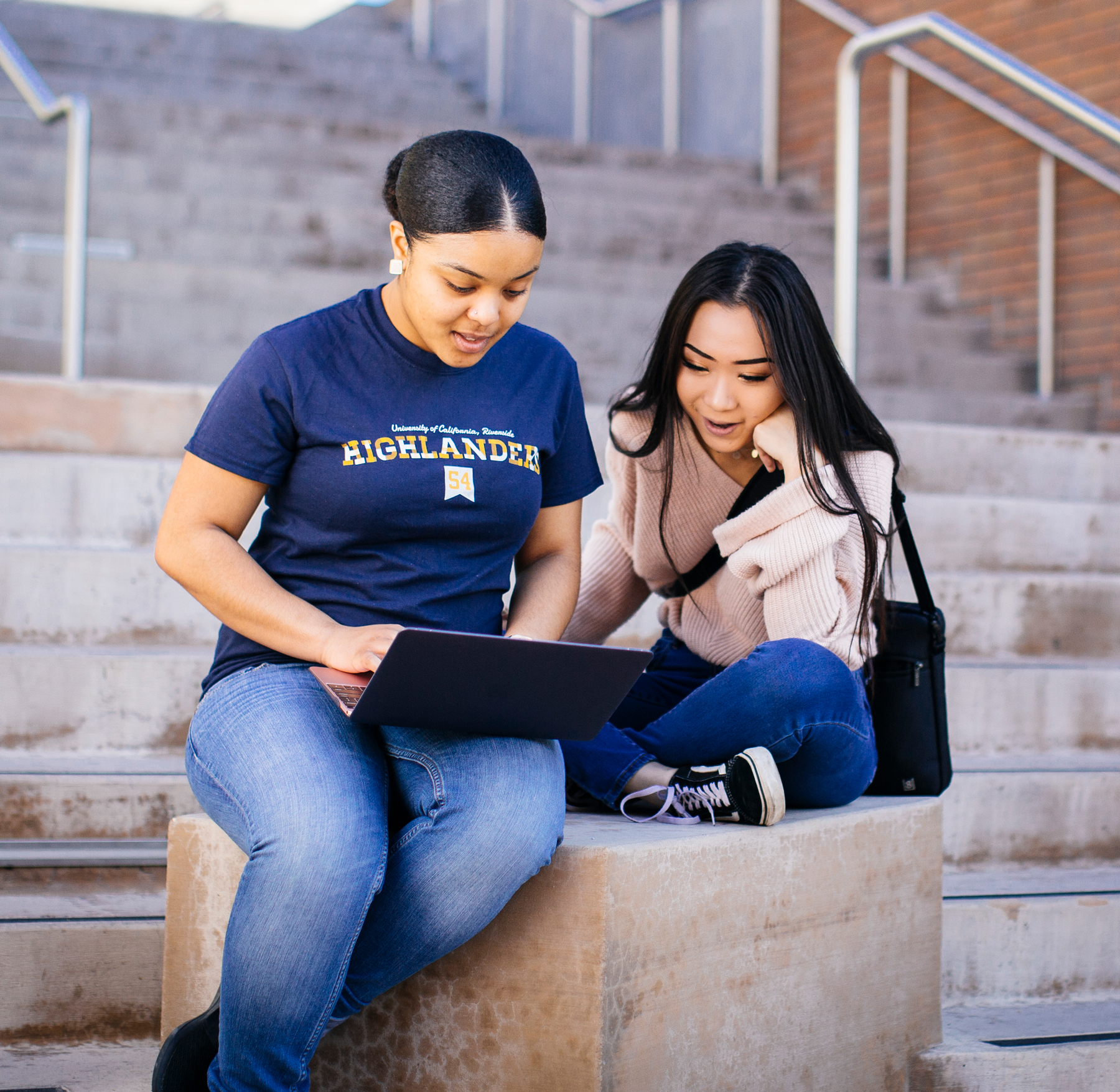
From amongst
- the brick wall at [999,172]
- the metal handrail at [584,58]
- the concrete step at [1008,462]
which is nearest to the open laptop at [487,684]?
the concrete step at [1008,462]

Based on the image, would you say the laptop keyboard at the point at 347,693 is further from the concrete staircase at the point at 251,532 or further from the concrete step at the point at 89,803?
the concrete step at the point at 89,803

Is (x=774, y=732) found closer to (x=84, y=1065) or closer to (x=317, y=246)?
(x=84, y=1065)

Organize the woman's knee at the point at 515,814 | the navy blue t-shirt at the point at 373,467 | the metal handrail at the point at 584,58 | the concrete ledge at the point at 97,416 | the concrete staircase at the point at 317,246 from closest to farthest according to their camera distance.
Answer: the woman's knee at the point at 515,814
the navy blue t-shirt at the point at 373,467
the concrete ledge at the point at 97,416
the concrete staircase at the point at 317,246
the metal handrail at the point at 584,58

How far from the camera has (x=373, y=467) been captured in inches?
60.9

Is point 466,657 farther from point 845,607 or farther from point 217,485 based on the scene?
point 845,607

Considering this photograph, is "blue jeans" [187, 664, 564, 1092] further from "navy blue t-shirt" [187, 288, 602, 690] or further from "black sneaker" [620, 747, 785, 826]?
"black sneaker" [620, 747, 785, 826]

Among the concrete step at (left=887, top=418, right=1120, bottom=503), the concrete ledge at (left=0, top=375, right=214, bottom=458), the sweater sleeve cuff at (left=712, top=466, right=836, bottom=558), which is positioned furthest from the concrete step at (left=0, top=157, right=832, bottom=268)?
the sweater sleeve cuff at (left=712, top=466, right=836, bottom=558)

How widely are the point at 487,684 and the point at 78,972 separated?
0.88 m

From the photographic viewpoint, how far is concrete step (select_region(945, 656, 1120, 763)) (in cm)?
260

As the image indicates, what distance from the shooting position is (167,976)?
162 centimetres

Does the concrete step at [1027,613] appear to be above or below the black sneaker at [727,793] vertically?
above

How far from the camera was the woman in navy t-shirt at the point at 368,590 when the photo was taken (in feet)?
4.38

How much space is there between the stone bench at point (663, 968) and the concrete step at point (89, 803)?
0.51 metres

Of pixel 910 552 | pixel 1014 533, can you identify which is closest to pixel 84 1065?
pixel 910 552
